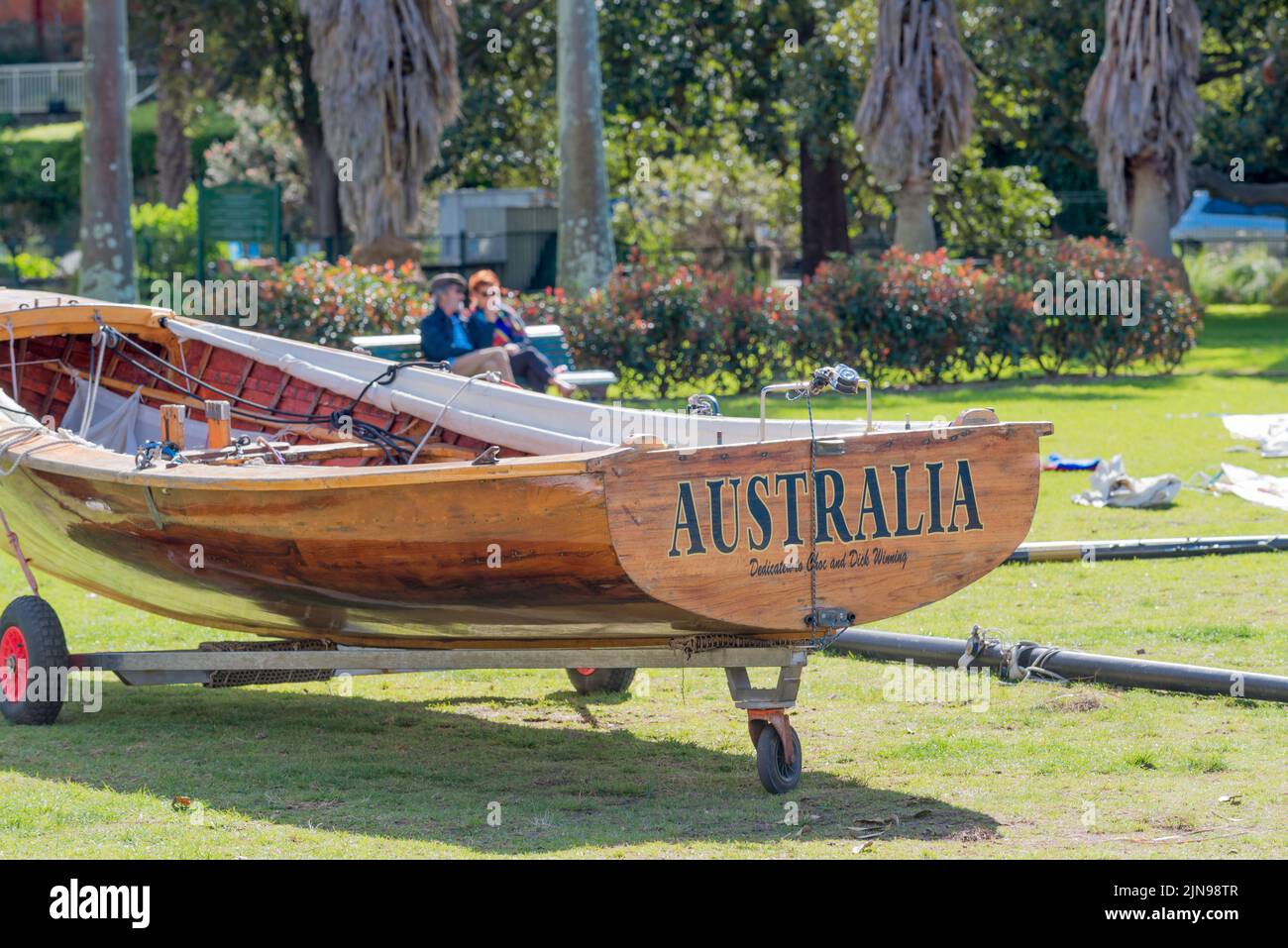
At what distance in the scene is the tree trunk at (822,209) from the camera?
2902 cm

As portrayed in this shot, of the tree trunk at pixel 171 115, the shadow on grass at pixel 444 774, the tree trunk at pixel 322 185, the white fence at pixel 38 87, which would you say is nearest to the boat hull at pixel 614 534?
the shadow on grass at pixel 444 774

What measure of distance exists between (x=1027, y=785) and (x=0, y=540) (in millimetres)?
4844

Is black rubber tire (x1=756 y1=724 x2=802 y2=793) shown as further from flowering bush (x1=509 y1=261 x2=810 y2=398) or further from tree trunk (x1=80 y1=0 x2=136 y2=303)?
tree trunk (x1=80 y1=0 x2=136 y2=303)

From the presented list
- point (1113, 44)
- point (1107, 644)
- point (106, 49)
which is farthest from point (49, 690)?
point (1113, 44)

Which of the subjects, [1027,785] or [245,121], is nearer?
[1027,785]

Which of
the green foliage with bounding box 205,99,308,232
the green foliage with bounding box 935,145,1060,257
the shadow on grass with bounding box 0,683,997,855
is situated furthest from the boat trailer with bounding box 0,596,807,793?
the green foliage with bounding box 205,99,308,232

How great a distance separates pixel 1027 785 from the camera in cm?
593

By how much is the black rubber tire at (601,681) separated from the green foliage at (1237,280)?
27410 mm

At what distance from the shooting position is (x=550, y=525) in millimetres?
5605

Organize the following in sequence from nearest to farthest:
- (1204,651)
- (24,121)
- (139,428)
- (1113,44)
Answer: (1204,651)
(139,428)
(1113,44)
(24,121)

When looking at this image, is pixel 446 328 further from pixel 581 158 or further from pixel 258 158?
pixel 258 158

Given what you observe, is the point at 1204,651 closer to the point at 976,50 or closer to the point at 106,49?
the point at 106,49

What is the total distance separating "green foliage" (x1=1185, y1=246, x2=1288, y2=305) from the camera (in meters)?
33.3

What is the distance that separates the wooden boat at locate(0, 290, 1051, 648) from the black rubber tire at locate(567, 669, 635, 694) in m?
1.04
